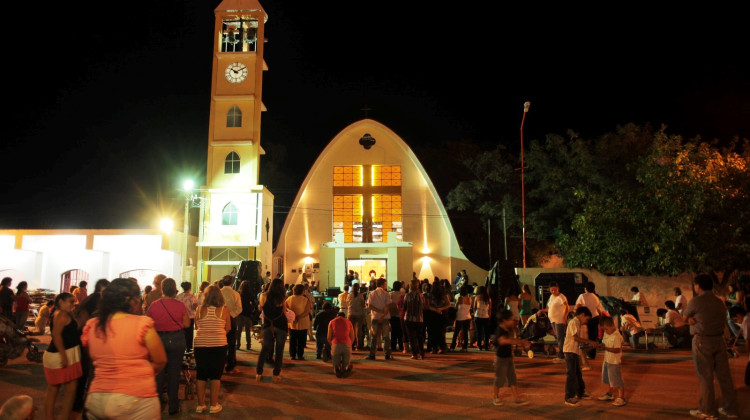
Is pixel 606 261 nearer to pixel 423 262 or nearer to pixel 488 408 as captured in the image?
pixel 423 262

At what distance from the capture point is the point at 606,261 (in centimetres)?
1950

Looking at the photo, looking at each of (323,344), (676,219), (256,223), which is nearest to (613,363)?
(323,344)

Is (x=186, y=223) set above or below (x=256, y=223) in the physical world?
below

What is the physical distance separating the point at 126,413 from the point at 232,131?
2351 cm

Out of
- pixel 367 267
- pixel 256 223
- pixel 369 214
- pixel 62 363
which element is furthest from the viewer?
pixel 369 214

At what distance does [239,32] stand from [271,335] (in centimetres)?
2154

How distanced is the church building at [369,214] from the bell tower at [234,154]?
7.03 feet

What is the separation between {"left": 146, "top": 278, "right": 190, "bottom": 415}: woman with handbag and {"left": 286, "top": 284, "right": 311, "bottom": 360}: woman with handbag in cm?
320

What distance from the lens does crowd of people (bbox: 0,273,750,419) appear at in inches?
142

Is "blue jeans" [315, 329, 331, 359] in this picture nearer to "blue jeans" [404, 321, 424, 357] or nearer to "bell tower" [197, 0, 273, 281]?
"blue jeans" [404, 321, 424, 357]

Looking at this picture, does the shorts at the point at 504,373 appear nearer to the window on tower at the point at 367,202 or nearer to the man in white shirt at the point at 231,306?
the man in white shirt at the point at 231,306

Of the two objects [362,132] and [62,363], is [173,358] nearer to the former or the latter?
[62,363]

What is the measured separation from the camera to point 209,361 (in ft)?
21.2

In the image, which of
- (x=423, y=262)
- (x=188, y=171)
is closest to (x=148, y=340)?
(x=423, y=262)
